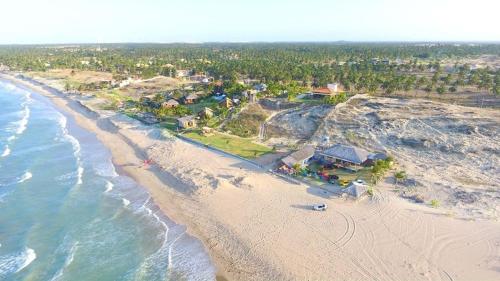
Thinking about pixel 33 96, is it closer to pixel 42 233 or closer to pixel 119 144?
pixel 119 144

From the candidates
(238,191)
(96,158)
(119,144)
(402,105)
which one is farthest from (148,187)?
(402,105)

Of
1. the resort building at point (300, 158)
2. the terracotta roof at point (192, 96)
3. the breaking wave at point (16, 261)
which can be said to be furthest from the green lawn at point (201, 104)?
the breaking wave at point (16, 261)

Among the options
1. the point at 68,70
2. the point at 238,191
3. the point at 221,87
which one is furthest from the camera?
the point at 68,70


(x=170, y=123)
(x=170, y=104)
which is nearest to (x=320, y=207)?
(x=170, y=123)

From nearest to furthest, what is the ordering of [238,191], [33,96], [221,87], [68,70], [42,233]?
[42,233] → [238,191] → [221,87] → [33,96] → [68,70]

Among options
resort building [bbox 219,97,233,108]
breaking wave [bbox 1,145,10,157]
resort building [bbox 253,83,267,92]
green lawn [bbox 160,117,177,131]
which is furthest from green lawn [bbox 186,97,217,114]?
breaking wave [bbox 1,145,10,157]
